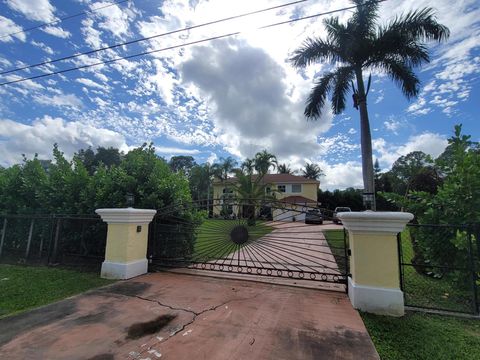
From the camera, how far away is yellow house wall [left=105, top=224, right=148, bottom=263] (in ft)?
17.4

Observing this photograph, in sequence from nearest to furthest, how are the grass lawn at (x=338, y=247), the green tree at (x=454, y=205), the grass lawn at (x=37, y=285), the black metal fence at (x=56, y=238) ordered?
the grass lawn at (x=37, y=285), the green tree at (x=454, y=205), the black metal fence at (x=56, y=238), the grass lawn at (x=338, y=247)

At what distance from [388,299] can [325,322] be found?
3.39 feet

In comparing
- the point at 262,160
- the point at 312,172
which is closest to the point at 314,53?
the point at 262,160

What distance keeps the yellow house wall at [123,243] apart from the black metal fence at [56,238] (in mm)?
839

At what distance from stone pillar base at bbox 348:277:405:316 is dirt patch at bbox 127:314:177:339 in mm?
2587

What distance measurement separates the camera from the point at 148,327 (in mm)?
3113

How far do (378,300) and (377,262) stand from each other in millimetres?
514

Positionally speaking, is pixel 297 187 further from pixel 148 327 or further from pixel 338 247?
pixel 148 327

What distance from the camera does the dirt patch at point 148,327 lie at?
2931 mm

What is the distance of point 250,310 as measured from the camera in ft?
12.1

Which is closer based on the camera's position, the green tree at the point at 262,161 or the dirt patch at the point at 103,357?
the dirt patch at the point at 103,357

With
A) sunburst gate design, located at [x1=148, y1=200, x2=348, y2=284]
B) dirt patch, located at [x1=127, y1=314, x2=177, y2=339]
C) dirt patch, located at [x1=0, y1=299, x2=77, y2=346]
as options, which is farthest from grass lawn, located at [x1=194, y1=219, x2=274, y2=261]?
dirt patch, located at [x1=0, y1=299, x2=77, y2=346]

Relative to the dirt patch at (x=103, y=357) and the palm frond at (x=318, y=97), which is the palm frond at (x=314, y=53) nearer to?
the palm frond at (x=318, y=97)

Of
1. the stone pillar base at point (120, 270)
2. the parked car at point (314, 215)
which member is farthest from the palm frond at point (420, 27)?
the stone pillar base at point (120, 270)
